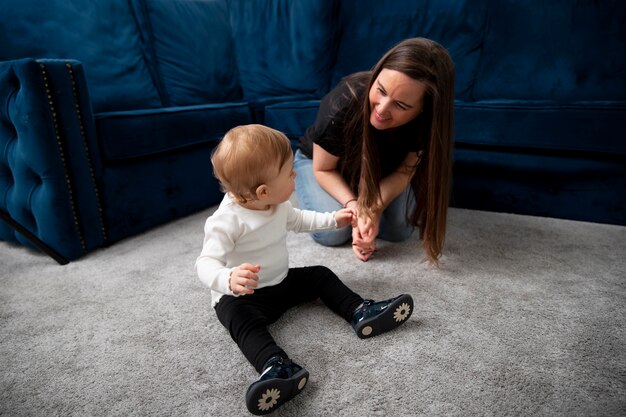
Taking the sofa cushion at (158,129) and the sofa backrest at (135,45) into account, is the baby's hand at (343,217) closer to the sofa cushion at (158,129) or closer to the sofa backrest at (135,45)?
the sofa cushion at (158,129)

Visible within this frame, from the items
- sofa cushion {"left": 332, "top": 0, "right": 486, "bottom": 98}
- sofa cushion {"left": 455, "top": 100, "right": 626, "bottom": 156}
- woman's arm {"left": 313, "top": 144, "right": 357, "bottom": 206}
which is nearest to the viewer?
woman's arm {"left": 313, "top": 144, "right": 357, "bottom": 206}

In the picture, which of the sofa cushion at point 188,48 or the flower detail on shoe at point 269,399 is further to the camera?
the sofa cushion at point 188,48

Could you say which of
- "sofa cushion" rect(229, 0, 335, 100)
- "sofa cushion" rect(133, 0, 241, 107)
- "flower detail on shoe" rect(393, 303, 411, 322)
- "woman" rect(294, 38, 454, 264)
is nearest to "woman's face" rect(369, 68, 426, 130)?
"woman" rect(294, 38, 454, 264)

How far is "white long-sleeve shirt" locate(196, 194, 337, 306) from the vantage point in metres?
0.69

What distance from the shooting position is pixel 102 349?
757 millimetres

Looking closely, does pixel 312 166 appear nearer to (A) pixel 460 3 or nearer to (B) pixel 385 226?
(B) pixel 385 226

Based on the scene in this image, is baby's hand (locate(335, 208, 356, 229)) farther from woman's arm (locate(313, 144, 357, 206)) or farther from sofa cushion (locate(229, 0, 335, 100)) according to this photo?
sofa cushion (locate(229, 0, 335, 100))

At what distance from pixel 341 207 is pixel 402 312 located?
47cm

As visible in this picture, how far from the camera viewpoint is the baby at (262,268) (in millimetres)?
625

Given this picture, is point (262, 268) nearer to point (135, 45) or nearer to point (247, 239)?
point (247, 239)

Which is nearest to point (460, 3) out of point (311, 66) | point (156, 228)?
point (311, 66)

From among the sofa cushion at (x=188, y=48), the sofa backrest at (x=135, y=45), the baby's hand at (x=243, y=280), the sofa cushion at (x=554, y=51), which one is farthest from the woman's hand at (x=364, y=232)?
the sofa cushion at (x=188, y=48)

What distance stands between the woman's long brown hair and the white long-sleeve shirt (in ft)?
0.87

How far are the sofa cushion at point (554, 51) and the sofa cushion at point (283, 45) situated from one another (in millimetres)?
783
